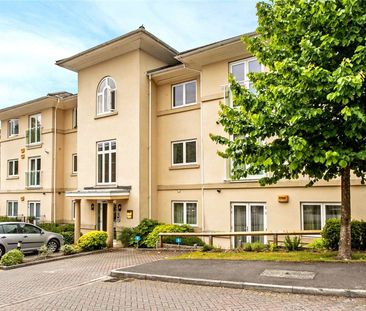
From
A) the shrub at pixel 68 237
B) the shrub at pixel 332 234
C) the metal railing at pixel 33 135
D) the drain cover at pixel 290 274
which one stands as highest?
the metal railing at pixel 33 135

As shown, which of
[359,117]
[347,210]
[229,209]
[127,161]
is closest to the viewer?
[359,117]

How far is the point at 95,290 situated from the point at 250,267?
398 cm

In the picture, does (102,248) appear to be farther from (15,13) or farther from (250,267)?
(15,13)

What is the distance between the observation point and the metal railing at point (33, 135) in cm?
2684

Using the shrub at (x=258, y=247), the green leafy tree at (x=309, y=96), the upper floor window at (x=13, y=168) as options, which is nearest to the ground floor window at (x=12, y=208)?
the upper floor window at (x=13, y=168)

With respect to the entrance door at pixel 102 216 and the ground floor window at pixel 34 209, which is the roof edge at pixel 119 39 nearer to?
the entrance door at pixel 102 216

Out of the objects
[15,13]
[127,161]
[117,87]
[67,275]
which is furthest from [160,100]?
[67,275]

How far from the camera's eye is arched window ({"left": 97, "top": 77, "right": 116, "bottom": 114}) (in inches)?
796

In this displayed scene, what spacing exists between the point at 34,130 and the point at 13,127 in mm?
3421

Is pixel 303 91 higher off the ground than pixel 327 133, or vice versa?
pixel 303 91

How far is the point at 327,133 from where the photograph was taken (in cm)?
892

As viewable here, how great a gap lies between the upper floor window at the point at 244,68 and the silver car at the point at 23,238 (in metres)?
11.7

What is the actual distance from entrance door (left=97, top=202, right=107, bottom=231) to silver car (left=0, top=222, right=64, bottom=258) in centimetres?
253

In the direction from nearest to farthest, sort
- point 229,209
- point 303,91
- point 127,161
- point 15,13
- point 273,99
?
point 303,91 < point 273,99 < point 15,13 < point 229,209 < point 127,161
